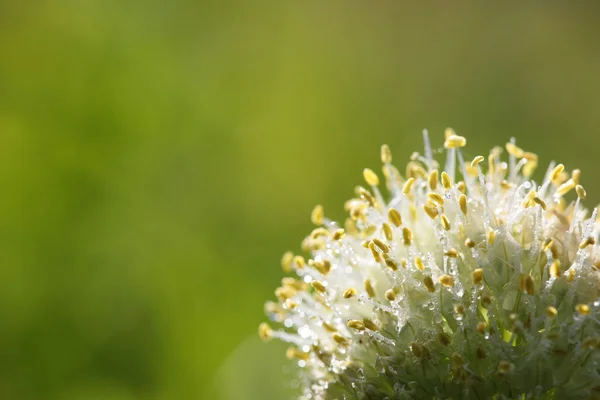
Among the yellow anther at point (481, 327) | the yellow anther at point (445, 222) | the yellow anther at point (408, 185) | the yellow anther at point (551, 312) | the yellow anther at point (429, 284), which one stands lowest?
the yellow anther at point (551, 312)

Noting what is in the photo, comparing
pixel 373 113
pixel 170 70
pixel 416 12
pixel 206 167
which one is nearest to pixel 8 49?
pixel 170 70

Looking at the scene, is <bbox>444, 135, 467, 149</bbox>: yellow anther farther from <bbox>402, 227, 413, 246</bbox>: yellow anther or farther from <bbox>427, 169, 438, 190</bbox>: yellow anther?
<bbox>402, 227, 413, 246</bbox>: yellow anther

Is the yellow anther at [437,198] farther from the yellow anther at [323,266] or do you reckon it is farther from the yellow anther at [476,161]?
the yellow anther at [323,266]

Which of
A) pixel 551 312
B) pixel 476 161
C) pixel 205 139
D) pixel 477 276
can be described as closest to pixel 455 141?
pixel 476 161

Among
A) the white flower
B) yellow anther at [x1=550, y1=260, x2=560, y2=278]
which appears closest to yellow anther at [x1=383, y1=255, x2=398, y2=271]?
the white flower

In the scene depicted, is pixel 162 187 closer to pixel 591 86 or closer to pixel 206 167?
pixel 206 167

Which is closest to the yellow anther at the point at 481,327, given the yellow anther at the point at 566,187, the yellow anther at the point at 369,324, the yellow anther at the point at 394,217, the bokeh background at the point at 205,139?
the yellow anther at the point at 369,324

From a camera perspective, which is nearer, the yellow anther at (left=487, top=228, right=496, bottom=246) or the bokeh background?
the yellow anther at (left=487, top=228, right=496, bottom=246)
